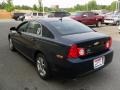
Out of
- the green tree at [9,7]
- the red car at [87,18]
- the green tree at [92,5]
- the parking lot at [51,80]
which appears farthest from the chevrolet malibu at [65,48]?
the green tree at [92,5]

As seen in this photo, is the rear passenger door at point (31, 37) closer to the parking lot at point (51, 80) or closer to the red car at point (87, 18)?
the parking lot at point (51, 80)

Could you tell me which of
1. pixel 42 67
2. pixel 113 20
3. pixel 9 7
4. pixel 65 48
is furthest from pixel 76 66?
pixel 9 7

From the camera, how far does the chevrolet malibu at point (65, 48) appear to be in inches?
162

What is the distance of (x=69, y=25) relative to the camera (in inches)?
212

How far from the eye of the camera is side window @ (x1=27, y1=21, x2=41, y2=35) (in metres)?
5.31

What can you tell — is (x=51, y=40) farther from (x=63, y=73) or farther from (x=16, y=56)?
(x=16, y=56)

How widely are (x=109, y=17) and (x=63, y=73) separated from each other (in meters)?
18.1

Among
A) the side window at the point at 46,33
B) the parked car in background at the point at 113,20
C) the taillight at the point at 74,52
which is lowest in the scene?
the taillight at the point at 74,52

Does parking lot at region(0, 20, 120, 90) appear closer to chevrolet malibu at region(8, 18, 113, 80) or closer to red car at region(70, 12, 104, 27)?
chevrolet malibu at region(8, 18, 113, 80)

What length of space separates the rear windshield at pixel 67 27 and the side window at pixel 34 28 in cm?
40

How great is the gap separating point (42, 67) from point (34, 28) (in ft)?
4.06

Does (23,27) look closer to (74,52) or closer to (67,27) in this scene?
(67,27)

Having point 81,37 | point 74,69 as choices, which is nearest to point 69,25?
point 81,37

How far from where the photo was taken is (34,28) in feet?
18.4
